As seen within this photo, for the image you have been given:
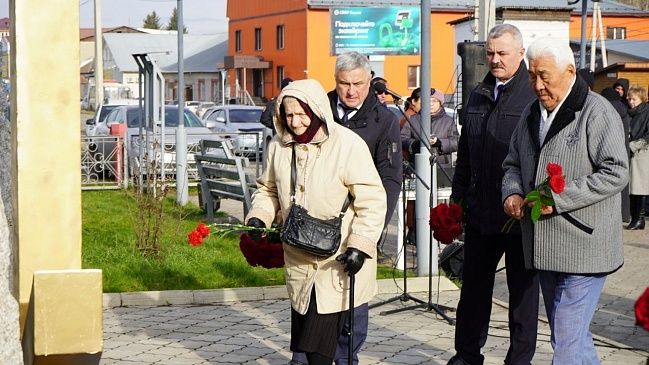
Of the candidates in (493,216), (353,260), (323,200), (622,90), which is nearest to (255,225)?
(323,200)

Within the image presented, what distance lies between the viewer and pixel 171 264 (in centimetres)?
1142

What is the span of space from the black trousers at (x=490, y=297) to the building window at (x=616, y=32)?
5790 cm

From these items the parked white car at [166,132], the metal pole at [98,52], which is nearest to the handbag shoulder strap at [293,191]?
the parked white car at [166,132]

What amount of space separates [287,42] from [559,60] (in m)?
57.8

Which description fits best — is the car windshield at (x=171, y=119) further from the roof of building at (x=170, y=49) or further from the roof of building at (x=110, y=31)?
the roof of building at (x=110, y=31)

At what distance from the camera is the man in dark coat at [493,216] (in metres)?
6.94

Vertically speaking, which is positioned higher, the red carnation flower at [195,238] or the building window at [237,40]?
the building window at [237,40]

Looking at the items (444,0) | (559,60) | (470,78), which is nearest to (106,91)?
(444,0)

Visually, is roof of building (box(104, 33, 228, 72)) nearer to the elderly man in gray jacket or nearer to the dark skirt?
the dark skirt

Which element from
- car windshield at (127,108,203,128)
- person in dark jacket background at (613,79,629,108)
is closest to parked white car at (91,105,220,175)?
car windshield at (127,108,203,128)

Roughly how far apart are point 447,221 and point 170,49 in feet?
256

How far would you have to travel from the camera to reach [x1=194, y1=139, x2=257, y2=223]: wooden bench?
14.6m

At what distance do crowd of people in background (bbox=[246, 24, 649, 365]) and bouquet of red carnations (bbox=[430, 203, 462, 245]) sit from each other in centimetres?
9

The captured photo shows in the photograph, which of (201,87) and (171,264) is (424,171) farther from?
(201,87)
